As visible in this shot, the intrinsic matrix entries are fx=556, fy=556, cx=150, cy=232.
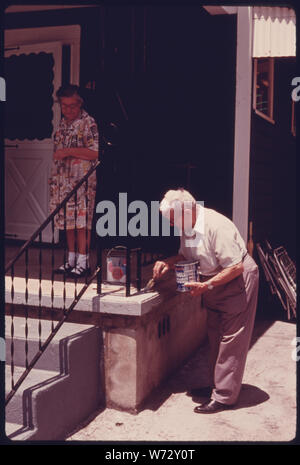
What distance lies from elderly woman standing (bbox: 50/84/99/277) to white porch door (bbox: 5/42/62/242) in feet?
6.23

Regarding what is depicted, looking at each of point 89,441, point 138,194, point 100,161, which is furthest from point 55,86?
point 89,441

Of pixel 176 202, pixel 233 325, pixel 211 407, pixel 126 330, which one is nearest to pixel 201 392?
pixel 211 407

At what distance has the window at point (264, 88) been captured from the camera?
289 inches

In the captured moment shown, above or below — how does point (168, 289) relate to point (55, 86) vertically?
below

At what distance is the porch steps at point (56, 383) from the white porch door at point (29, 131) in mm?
2960

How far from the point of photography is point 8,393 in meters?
3.57

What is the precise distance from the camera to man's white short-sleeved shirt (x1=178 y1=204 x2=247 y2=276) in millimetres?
4023

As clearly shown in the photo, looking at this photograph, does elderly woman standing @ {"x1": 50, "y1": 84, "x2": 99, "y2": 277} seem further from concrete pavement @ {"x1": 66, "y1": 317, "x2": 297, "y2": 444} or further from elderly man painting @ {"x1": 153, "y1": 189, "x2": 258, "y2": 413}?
concrete pavement @ {"x1": 66, "y1": 317, "x2": 297, "y2": 444}

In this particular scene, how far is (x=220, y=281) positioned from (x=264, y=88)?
178 inches

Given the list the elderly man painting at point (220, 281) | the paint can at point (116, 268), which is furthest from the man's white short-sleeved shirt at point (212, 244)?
the paint can at point (116, 268)

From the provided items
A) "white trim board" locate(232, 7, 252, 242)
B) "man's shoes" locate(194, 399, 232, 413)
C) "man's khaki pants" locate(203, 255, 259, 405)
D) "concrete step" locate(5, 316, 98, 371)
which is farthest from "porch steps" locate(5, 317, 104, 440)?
"white trim board" locate(232, 7, 252, 242)

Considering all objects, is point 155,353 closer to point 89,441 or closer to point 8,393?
point 89,441

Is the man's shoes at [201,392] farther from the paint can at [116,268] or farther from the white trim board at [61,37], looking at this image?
the white trim board at [61,37]

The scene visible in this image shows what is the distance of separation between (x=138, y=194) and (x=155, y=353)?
2.72 metres
